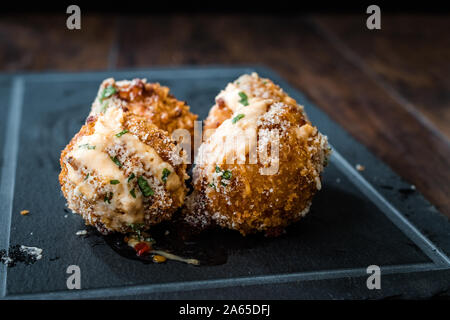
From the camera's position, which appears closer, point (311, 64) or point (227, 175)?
point (227, 175)

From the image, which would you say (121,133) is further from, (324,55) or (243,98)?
(324,55)

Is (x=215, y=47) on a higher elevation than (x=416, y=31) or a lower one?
lower

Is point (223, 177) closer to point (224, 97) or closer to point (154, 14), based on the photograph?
point (224, 97)

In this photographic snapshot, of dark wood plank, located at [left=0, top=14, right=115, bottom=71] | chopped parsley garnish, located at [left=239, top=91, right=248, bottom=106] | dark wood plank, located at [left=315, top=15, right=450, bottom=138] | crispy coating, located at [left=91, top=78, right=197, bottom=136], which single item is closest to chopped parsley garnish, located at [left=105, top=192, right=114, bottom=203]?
crispy coating, located at [left=91, top=78, right=197, bottom=136]

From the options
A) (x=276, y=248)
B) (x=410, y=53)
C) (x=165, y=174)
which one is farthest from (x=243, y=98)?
(x=410, y=53)

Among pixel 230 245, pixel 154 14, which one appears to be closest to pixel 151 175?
pixel 230 245
